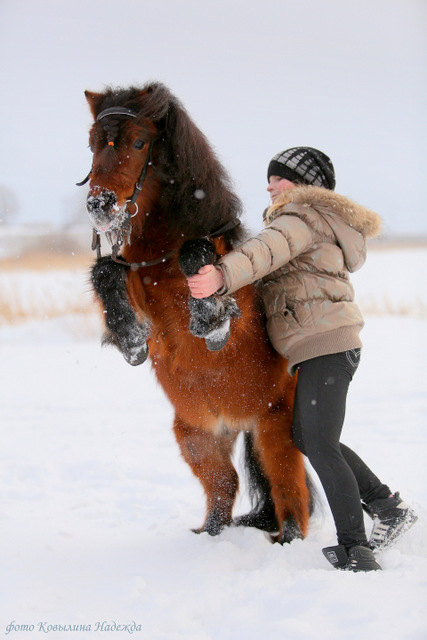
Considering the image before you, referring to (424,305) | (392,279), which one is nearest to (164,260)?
(424,305)

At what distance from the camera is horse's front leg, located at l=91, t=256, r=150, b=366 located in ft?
7.51

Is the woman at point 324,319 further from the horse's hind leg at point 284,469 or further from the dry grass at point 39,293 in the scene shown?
the dry grass at point 39,293

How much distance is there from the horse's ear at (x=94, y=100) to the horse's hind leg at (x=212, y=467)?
1.63m

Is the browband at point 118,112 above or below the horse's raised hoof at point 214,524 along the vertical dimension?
above

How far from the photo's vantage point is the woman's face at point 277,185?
8.73 feet

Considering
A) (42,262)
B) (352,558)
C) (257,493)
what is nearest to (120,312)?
(352,558)

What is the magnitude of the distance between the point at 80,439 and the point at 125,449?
510 millimetres

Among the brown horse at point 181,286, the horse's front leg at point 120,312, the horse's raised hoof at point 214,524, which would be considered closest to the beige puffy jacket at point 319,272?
the brown horse at point 181,286

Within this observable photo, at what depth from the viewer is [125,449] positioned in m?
4.61

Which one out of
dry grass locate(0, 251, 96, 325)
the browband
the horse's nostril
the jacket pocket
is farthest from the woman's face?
dry grass locate(0, 251, 96, 325)

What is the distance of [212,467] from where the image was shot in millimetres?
3061

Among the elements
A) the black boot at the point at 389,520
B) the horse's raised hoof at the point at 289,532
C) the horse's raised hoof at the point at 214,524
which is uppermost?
the black boot at the point at 389,520

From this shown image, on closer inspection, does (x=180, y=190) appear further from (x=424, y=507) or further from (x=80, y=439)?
(x=80, y=439)

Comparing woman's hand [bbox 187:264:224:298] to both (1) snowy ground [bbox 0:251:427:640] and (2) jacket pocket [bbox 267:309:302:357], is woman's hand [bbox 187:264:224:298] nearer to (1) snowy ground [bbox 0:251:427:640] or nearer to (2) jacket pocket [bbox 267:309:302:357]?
(2) jacket pocket [bbox 267:309:302:357]
